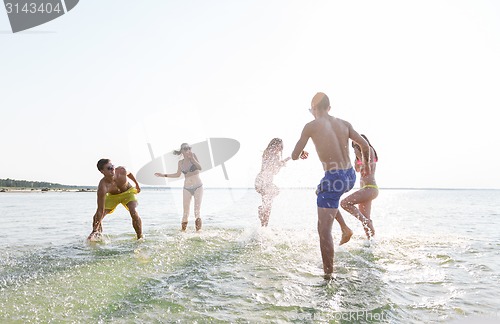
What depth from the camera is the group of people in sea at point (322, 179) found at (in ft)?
16.5

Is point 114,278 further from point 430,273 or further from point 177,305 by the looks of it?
Result: point 430,273

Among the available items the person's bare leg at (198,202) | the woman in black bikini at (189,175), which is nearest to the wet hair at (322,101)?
the woman in black bikini at (189,175)

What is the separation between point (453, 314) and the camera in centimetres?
365

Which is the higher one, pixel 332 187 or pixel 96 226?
pixel 332 187

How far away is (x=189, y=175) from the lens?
9.55 metres

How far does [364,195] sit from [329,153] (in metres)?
2.62

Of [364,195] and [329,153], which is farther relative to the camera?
[364,195]

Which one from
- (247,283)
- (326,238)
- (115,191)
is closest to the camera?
(247,283)

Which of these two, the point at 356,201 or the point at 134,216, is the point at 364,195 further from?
the point at 134,216

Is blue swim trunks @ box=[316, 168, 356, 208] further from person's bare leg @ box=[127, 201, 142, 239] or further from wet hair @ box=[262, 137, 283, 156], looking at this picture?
person's bare leg @ box=[127, 201, 142, 239]

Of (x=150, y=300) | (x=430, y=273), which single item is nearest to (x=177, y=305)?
(x=150, y=300)

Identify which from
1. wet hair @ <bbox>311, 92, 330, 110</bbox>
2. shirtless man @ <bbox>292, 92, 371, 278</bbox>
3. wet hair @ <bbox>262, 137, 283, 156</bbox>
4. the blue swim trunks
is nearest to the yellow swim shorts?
wet hair @ <bbox>262, 137, 283, 156</bbox>

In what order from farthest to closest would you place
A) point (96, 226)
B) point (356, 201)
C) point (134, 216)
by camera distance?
point (134, 216)
point (96, 226)
point (356, 201)

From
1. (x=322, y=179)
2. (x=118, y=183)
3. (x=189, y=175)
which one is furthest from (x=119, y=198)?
(x=322, y=179)
